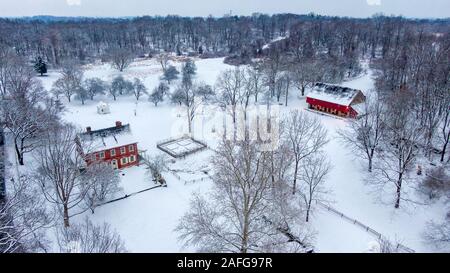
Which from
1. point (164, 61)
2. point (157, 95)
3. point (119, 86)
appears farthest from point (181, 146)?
point (164, 61)

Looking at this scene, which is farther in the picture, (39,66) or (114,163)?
(39,66)

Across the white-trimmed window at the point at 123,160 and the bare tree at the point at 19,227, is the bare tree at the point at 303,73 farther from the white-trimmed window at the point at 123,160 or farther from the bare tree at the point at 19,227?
the bare tree at the point at 19,227

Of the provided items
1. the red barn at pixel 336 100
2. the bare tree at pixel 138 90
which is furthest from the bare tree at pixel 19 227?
the red barn at pixel 336 100

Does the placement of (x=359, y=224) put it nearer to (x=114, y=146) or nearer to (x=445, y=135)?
(x=445, y=135)

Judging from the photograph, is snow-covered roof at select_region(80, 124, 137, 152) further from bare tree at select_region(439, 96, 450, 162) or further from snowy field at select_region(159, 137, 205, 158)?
bare tree at select_region(439, 96, 450, 162)

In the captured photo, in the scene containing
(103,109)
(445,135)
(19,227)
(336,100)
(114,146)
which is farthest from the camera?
(103,109)
